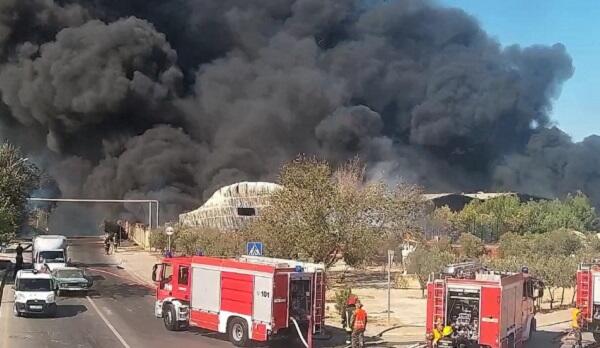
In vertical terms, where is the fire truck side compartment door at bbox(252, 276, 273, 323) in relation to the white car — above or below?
above

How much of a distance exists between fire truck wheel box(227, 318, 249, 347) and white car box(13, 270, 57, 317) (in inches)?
289

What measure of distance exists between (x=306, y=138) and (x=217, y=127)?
11277mm

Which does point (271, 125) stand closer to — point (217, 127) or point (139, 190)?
point (217, 127)

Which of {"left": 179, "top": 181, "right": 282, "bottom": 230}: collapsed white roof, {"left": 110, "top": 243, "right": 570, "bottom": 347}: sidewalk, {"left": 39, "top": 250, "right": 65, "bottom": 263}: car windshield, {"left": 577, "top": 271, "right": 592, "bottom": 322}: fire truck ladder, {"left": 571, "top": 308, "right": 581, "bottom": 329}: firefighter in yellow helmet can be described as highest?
{"left": 179, "top": 181, "right": 282, "bottom": 230}: collapsed white roof

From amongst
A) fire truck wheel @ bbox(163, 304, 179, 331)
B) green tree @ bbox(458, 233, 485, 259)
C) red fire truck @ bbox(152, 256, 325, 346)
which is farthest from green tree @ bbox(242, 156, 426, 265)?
green tree @ bbox(458, 233, 485, 259)

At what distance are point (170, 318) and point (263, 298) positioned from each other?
4352 millimetres

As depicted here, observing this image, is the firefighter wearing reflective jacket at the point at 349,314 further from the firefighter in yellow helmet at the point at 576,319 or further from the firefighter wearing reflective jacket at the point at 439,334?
the firefighter in yellow helmet at the point at 576,319

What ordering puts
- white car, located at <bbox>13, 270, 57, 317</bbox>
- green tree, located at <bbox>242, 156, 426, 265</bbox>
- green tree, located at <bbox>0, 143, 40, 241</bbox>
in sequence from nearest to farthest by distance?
white car, located at <bbox>13, 270, 57, 317</bbox>, green tree, located at <bbox>0, 143, 40, 241</bbox>, green tree, located at <bbox>242, 156, 426, 265</bbox>

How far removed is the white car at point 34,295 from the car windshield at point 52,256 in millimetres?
11704

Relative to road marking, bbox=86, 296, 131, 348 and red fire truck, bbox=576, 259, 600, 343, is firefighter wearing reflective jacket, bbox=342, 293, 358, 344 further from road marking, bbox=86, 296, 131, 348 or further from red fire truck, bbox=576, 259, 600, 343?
red fire truck, bbox=576, 259, 600, 343

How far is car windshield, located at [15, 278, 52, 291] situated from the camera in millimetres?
24133

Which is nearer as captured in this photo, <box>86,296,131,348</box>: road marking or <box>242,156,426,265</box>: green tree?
<box>86,296,131,348</box>: road marking

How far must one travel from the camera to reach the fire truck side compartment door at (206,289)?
66.6 feet

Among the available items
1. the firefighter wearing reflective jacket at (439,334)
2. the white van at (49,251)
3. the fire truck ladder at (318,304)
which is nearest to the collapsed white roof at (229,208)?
the white van at (49,251)
